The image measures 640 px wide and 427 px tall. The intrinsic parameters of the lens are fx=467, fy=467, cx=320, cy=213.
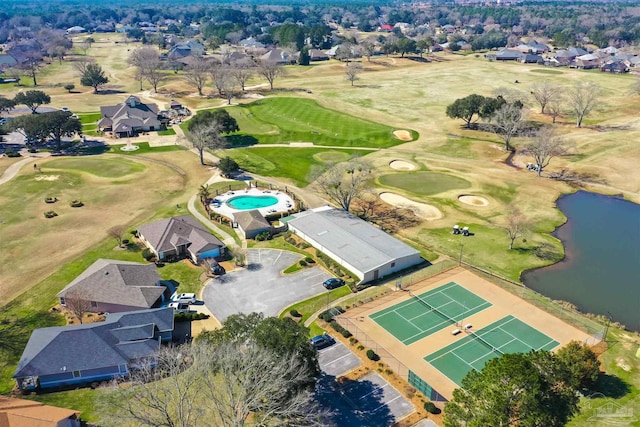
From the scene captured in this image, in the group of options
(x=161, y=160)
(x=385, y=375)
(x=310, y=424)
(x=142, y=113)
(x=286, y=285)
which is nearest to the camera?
(x=310, y=424)

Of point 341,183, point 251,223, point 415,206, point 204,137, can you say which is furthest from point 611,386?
point 204,137

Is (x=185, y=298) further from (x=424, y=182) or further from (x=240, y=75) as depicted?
(x=240, y=75)

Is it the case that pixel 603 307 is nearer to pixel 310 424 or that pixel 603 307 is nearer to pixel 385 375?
pixel 385 375

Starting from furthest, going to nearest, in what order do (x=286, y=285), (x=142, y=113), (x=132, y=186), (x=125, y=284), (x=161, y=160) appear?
1. (x=142, y=113)
2. (x=161, y=160)
3. (x=132, y=186)
4. (x=286, y=285)
5. (x=125, y=284)

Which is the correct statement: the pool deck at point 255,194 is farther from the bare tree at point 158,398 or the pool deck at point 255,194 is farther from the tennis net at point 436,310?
the bare tree at point 158,398

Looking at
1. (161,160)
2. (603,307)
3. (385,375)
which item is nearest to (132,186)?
(161,160)

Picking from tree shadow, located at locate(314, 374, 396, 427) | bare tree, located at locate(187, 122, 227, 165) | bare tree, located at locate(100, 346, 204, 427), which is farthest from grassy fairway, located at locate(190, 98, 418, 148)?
bare tree, located at locate(100, 346, 204, 427)

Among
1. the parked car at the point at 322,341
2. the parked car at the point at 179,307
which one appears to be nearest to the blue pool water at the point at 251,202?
the parked car at the point at 179,307
